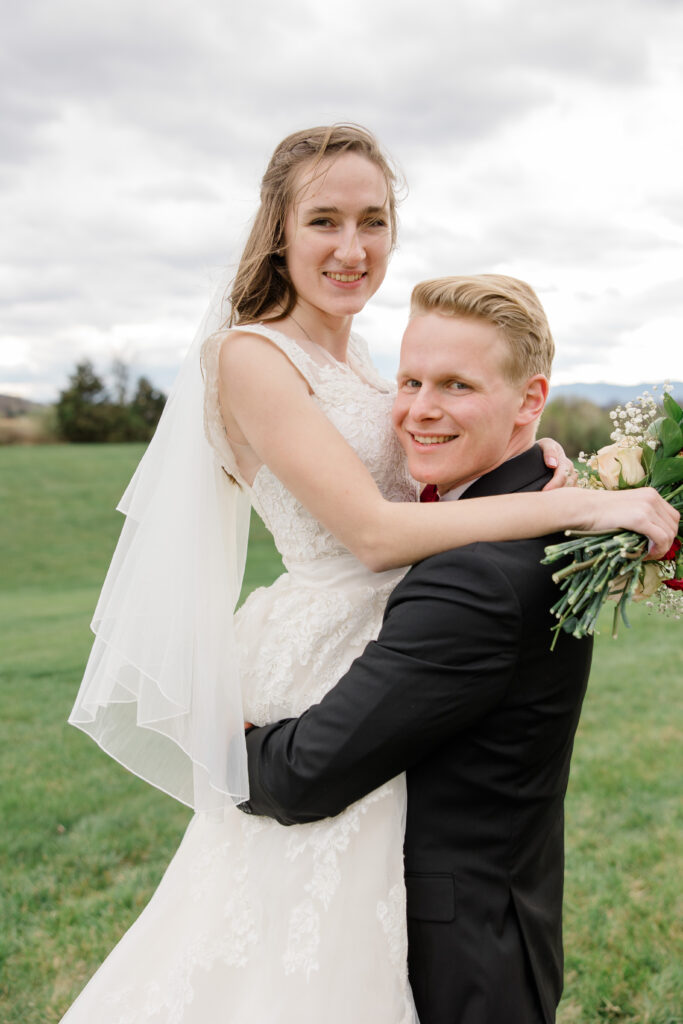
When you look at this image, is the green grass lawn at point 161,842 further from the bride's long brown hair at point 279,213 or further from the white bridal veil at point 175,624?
the bride's long brown hair at point 279,213

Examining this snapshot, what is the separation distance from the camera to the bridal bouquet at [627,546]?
213 cm

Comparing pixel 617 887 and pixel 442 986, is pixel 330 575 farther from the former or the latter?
pixel 617 887

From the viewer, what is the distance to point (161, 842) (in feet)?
19.1

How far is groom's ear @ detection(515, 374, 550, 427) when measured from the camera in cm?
256

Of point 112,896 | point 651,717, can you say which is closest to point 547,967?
point 112,896

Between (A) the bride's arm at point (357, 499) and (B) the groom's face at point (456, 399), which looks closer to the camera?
(A) the bride's arm at point (357, 499)

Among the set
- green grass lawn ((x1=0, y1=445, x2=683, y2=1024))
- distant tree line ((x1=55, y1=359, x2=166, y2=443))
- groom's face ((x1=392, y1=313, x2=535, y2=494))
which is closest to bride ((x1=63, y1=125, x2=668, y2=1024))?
groom's face ((x1=392, y1=313, x2=535, y2=494))

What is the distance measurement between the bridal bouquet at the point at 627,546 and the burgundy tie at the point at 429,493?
17.5 inches

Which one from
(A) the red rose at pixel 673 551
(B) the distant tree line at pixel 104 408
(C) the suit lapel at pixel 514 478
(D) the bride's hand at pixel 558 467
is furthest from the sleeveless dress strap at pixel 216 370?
(B) the distant tree line at pixel 104 408

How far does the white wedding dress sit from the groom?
3.6 inches

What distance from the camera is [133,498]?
313 cm

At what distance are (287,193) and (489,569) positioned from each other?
1500 mm

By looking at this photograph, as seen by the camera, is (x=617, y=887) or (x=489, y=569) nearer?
(x=489, y=569)

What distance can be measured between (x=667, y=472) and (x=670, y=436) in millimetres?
91
